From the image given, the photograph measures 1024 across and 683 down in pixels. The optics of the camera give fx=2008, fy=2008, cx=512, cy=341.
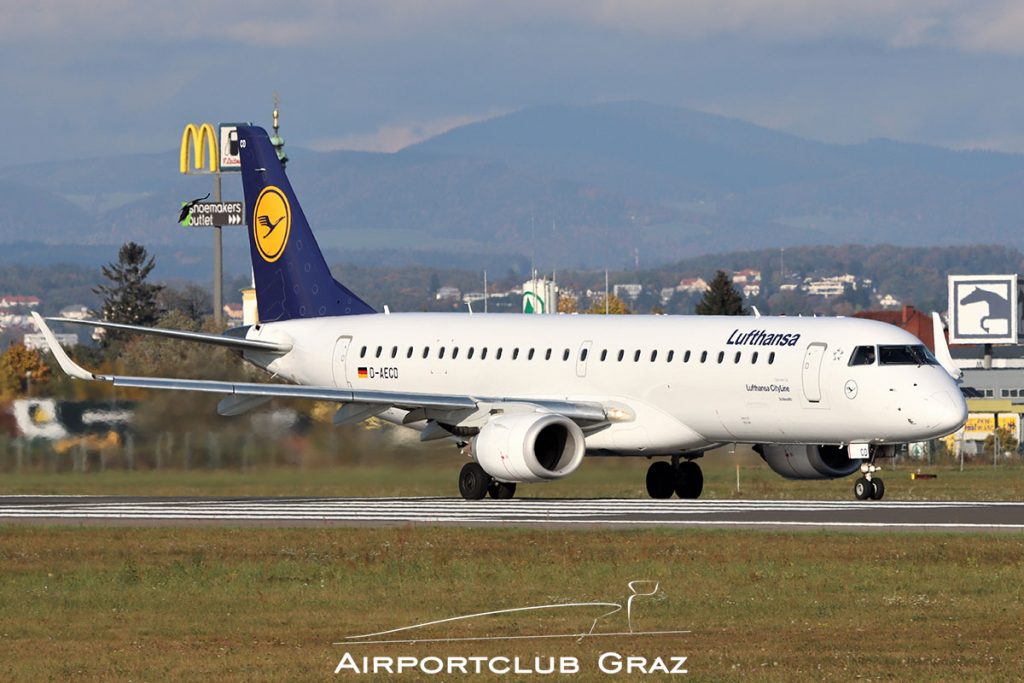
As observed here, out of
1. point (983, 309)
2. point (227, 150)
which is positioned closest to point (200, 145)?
point (227, 150)

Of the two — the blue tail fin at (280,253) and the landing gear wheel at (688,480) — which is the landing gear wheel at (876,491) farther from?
the blue tail fin at (280,253)

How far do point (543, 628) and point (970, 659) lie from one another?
4345 millimetres

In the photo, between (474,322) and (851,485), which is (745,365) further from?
(851,485)

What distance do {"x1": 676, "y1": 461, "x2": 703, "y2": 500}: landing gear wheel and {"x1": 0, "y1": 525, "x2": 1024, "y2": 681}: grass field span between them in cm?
1326

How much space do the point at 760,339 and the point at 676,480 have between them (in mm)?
5040

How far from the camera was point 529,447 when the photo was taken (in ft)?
128

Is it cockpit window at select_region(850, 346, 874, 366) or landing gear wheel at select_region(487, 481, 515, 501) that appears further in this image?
landing gear wheel at select_region(487, 481, 515, 501)

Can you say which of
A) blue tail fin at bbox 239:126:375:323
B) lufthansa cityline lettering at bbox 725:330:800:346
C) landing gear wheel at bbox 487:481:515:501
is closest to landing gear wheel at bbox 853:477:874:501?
lufthansa cityline lettering at bbox 725:330:800:346

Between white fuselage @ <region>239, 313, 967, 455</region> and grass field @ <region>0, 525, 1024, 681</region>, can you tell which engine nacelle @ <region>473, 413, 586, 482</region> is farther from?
grass field @ <region>0, 525, 1024, 681</region>

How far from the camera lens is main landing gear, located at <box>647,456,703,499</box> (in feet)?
144

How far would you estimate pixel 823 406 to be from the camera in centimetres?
3875

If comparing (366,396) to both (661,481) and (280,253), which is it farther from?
(280,253)

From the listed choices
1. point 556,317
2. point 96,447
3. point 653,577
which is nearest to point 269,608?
point 653,577

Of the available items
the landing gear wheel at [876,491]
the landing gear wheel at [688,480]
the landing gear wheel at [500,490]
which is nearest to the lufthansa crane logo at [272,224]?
the landing gear wheel at [500,490]
